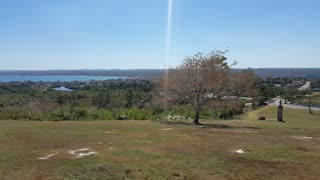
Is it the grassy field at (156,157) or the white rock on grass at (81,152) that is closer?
the grassy field at (156,157)

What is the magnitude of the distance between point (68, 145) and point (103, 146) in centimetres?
151

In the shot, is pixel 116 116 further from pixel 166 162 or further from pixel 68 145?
pixel 166 162

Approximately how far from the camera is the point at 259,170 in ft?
39.5

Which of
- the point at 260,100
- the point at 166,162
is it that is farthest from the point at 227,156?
the point at 260,100

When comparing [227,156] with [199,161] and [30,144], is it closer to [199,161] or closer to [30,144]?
[199,161]

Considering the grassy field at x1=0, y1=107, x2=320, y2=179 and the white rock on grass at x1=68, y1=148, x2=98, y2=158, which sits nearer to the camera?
the grassy field at x1=0, y1=107, x2=320, y2=179

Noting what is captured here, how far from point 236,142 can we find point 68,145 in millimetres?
7533

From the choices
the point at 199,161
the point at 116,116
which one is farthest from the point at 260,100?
the point at 199,161

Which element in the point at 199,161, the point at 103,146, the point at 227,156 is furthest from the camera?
the point at 103,146

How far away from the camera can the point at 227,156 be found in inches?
553

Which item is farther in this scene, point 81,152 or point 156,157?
point 81,152

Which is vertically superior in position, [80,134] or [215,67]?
[215,67]

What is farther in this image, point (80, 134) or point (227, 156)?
point (80, 134)

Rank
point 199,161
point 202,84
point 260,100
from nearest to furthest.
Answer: point 199,161 < point 202,84 < point 260,100
